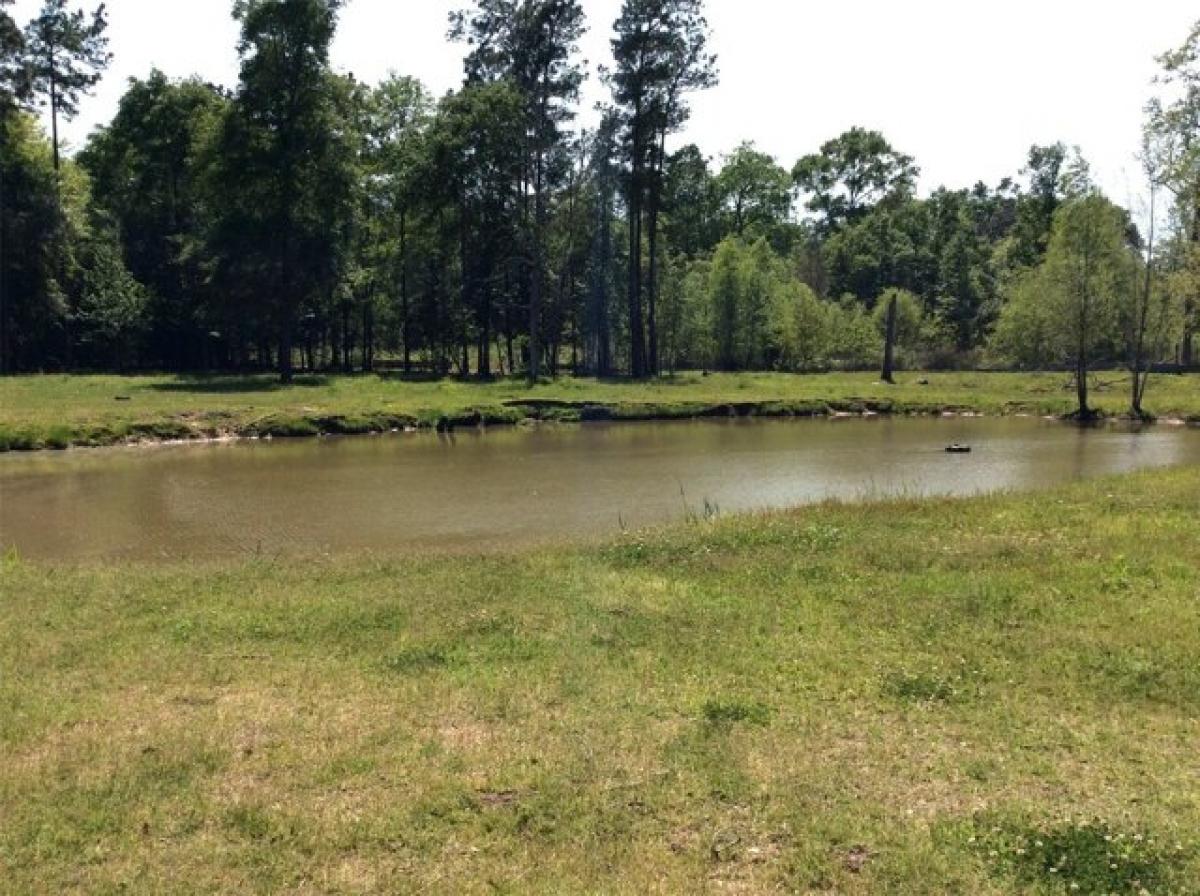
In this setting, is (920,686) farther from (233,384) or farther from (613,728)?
(233,384)

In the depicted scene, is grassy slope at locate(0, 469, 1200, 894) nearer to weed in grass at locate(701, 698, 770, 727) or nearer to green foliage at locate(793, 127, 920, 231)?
weed in grass at locate(701, 698, 770, 727)

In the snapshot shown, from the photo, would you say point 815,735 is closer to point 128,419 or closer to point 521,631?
point 521,631

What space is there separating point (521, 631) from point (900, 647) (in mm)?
3752

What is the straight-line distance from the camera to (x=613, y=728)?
744cm

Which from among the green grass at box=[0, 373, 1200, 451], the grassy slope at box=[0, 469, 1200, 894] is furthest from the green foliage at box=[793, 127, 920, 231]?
the grassy slope at box=[0, 469, 1200, 894]

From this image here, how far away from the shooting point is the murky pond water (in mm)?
17922

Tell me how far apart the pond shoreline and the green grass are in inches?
2.3

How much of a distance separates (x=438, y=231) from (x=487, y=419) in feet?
79.1

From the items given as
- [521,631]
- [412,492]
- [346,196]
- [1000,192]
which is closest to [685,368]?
[346,196]

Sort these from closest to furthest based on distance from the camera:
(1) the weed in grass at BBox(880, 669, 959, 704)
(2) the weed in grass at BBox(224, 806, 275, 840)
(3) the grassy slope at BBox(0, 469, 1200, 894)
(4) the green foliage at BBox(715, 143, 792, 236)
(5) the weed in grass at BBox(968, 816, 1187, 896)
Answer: (5) the weed in grass at BBox(968, 816, 1187, 896) → (3) the grassy slope at BBox(0, 469, 1200, 894) → (2) the weed in grass at BBox(224, 806, 275, 840) → (1) the weed in grass at BBox(880, 669, 959, 704) → (4) the green foliage at BBox(715, 143, 792, 236)

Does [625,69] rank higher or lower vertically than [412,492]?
higher

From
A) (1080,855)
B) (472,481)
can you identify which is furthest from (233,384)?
(1080,855)

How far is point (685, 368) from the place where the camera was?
75.8 m

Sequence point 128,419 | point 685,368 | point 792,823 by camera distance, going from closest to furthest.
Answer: point 792,823 < point 128,419 < point 685,368
